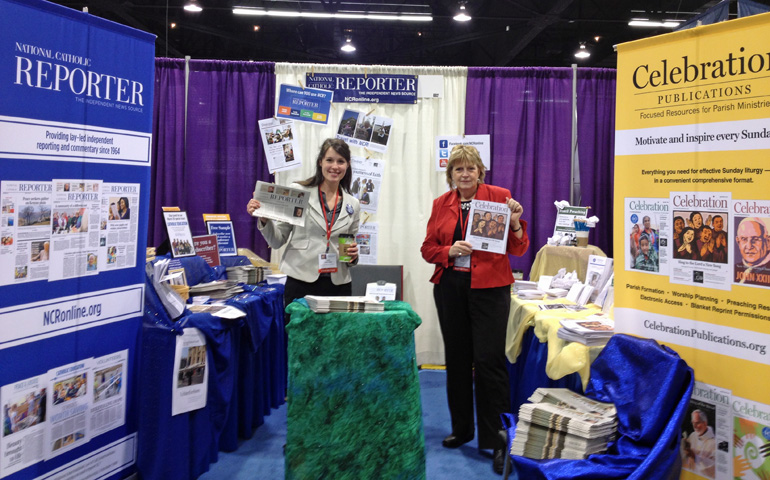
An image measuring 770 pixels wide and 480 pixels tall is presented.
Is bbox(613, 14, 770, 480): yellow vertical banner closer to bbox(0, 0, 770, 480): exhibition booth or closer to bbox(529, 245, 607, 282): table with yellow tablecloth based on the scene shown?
bbox(0, 0, 770, 480): exhibition booth

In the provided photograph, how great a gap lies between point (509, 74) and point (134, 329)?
3781 mm

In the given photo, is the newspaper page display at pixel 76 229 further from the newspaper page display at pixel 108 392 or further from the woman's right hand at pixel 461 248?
the woman's right hand at pixel 461 248

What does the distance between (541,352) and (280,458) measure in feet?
5.08

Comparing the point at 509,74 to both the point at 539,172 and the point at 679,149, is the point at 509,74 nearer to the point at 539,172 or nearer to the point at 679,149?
the point at 539,172

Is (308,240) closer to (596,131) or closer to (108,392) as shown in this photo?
(108,392)

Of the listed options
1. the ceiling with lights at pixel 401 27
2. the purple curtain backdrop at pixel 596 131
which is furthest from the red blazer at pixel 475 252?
the ceiling with lights at pixel 401 27

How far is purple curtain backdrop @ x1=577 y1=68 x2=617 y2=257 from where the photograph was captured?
15.5 ft

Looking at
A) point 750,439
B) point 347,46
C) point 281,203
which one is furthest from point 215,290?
point 347,46

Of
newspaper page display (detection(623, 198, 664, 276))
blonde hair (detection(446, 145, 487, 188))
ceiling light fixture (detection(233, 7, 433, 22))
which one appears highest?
ceiling light fixture (detection(233, 7, 433, 22))

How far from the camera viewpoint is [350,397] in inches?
71.0

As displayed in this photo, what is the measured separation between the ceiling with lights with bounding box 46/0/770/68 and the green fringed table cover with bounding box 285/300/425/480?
18.4 feet

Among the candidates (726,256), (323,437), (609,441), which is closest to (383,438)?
(323,437)

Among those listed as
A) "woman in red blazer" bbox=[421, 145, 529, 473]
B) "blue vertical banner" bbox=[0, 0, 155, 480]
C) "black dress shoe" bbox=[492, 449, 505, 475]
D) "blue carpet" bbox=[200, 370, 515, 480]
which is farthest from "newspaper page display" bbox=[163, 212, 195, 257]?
"black dress shoe" bbox=[492, 449, 505, 475]

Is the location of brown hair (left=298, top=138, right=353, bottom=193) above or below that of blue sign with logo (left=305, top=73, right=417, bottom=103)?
below
